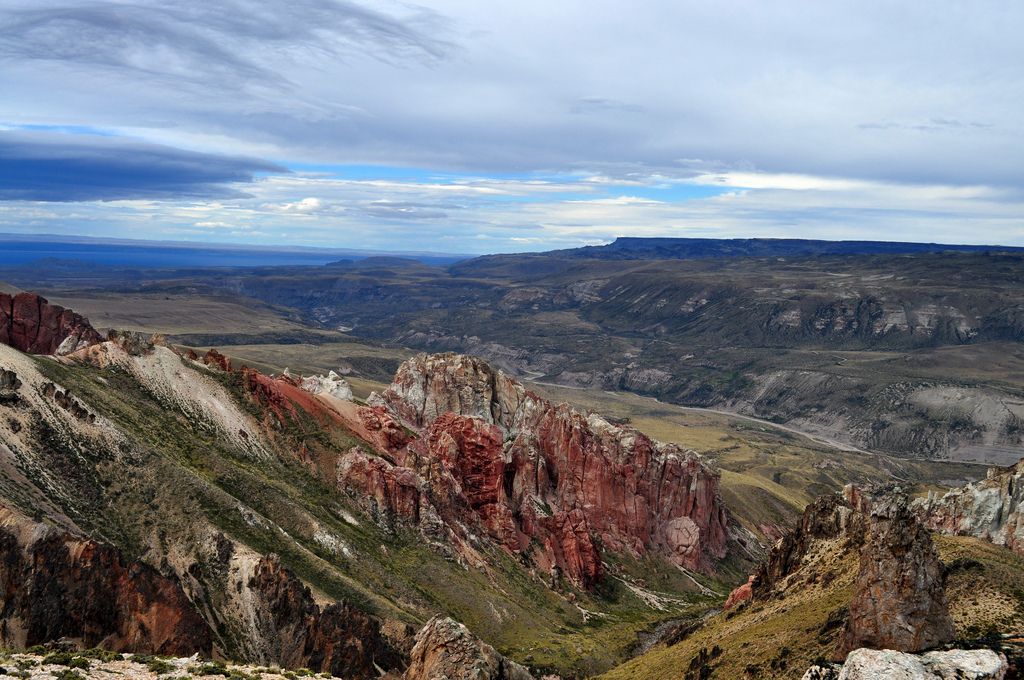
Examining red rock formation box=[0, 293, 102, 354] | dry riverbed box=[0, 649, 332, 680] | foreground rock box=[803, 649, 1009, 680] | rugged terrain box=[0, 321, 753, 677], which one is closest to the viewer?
foreground rock box=[803, 649, 1009, 680]

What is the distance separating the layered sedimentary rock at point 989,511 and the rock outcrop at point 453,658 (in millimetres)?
52947

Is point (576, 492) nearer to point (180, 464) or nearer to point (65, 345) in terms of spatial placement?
point (180, 464)

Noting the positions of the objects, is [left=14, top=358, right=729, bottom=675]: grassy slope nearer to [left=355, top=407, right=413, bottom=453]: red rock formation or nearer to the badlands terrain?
the badlands terrain

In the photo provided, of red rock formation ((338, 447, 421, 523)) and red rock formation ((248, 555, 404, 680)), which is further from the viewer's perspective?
red rock formation ((338, 447, 421, 523))

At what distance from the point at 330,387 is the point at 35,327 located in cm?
4813

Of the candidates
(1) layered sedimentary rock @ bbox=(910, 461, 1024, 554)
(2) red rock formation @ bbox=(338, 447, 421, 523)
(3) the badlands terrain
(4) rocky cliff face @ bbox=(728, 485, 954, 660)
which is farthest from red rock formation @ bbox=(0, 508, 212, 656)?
(1) layered sedimentary rock @ bbox=(910, 461, 1024, 554)

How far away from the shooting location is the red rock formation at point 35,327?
110 meters

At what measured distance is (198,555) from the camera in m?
62.5

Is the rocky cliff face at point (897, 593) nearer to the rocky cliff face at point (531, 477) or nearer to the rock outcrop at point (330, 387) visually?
the rocky cliff face at point (531, 477)

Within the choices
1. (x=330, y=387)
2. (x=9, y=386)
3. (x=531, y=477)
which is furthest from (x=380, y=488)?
(x=9, y=386)

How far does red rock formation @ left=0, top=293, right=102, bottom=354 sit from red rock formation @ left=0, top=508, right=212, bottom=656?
6720 cm

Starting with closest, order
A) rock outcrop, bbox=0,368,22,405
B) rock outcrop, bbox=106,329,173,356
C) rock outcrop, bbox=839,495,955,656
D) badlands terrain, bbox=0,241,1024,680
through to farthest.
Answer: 1. rock outcrop, bbox=839,495,955,656
2. badlands terrain, bbox=0,241,1024,680
3. rock outcrop, bbox=0,368,22,405
4. rock outcrop, bbox=106,329,173,356

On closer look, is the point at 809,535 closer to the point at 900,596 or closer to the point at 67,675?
the point at 900,596

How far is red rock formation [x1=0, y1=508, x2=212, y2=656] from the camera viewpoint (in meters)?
45.3
